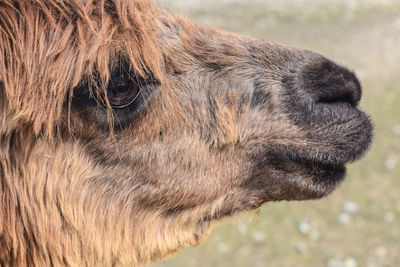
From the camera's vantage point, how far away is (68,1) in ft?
6.81

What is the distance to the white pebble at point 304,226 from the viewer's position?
5.65m

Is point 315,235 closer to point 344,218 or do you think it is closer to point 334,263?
point 344,218

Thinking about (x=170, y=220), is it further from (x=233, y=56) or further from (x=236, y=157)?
(x=233, y=56)

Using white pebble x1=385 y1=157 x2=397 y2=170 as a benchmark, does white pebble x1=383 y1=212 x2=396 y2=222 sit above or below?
below

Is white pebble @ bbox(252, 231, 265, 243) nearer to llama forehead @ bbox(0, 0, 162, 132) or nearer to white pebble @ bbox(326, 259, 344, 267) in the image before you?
white pebble @ bbox(326, 259, 344, 267)

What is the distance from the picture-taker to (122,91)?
83.8 inches

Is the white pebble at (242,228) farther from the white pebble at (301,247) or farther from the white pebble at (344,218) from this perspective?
the white pebble at (344,218)

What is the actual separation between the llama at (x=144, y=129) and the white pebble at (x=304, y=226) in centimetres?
339

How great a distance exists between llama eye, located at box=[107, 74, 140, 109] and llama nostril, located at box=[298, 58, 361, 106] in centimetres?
67

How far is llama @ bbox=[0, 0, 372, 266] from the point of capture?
2.01 metres

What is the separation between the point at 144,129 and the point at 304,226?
3.87 metres

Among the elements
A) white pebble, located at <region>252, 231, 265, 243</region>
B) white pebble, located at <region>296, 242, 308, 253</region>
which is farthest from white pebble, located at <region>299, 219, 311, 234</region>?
white pebble, located at <region>252, 231, 265, 243</region>

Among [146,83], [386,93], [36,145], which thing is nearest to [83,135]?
[36,145]

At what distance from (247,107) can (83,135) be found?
2.11 feet
